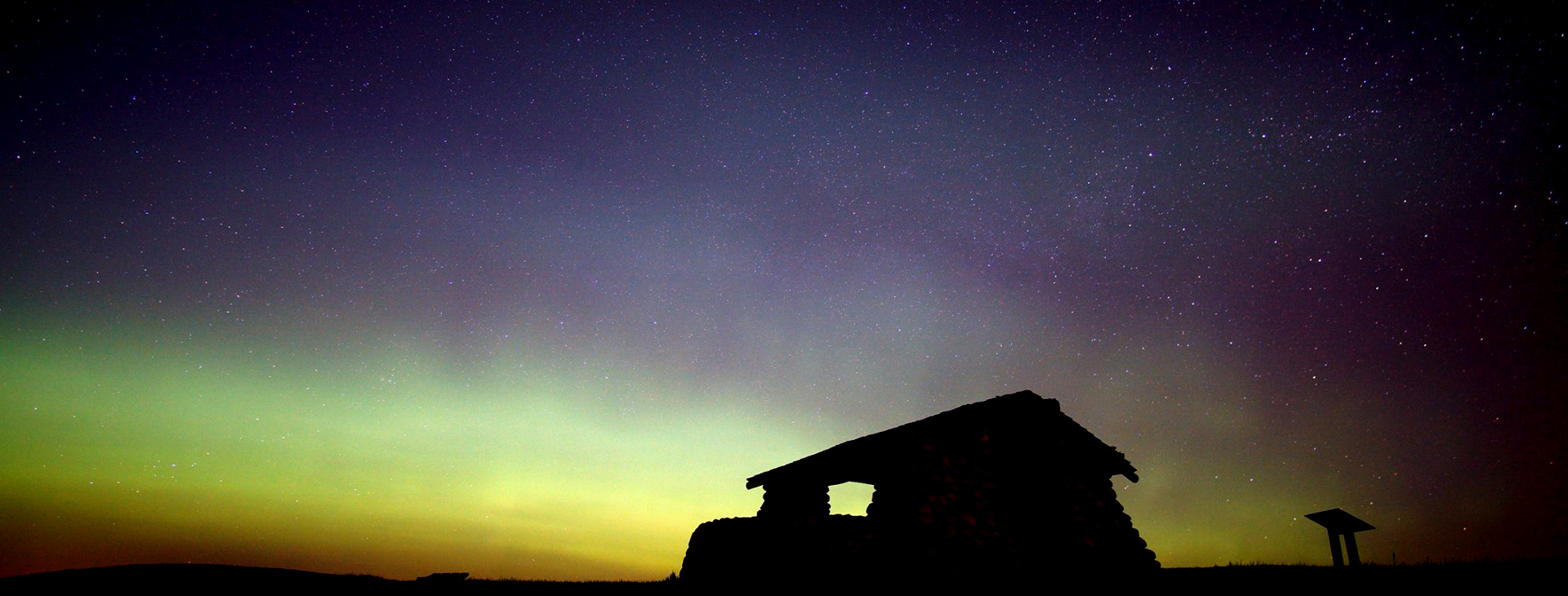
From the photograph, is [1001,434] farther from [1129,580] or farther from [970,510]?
[1129,580]

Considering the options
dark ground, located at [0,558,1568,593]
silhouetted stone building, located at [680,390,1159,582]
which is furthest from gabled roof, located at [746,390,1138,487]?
dark ground, located at [0,558,1568,593]

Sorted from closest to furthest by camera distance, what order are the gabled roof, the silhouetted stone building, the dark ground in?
1. the dark ground
2. the silhouetted stone building
3. the gabled roof

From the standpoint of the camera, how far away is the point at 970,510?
1173cm

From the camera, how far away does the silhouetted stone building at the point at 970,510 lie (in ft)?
37.2

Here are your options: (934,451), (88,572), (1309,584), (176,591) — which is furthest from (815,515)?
(88,572)

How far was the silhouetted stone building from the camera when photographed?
11352 mm

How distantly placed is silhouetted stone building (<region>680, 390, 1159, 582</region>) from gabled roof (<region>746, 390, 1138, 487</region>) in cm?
2

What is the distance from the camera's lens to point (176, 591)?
33.5 ft

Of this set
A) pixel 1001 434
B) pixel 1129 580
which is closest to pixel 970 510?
pixel 1001 434

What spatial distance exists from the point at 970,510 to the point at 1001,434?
231 centimetres

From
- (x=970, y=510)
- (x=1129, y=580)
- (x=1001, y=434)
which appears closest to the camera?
(x=1129, y=580)

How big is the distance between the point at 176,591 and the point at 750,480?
11.4m

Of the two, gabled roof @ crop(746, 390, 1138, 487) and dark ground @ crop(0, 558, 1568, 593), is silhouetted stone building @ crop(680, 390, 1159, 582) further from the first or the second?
dark ground @ crop(0, 558, 1568, 593)

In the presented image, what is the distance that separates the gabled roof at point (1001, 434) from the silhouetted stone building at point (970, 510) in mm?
24
